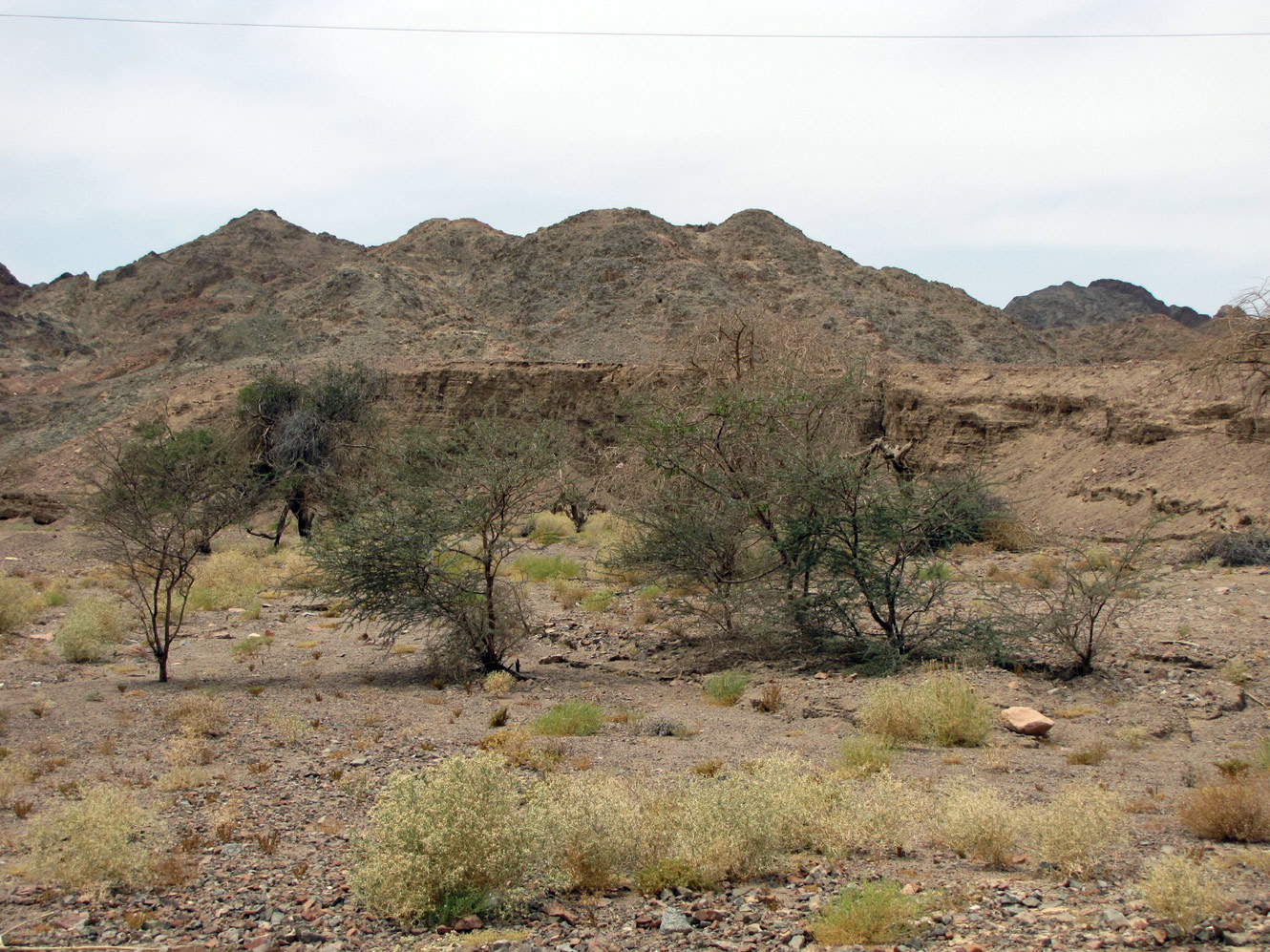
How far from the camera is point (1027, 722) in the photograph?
910 centimetres

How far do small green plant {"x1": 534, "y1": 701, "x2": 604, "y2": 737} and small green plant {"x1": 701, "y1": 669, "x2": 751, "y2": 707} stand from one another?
169 centimetres

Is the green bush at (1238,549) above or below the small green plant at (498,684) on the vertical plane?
above

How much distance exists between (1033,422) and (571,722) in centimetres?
2276

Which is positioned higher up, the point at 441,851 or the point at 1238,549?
the point at 1238,549

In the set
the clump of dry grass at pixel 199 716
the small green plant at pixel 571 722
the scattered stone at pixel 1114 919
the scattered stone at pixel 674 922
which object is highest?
the scattered stone at pixel 1114 919

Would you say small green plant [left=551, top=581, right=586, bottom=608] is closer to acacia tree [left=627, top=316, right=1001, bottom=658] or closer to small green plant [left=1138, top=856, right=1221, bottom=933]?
acacia tree [left=627, top=316, right=1001, bottom=658]

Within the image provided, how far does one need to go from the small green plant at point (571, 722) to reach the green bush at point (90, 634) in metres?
7.55

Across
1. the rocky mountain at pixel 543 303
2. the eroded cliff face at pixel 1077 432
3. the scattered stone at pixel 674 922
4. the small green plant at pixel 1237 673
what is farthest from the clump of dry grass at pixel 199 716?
the rocky mountain at pixel 543 303

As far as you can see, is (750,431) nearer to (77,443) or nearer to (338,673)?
(338,673)

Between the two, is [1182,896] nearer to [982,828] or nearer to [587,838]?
[982,828]

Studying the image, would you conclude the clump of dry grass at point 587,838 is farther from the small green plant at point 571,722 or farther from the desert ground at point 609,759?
the small green plant at point 571,722

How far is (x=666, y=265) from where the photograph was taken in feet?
186

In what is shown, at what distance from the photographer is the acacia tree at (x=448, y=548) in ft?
40.1

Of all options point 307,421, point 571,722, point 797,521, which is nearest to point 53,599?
point 307,421
